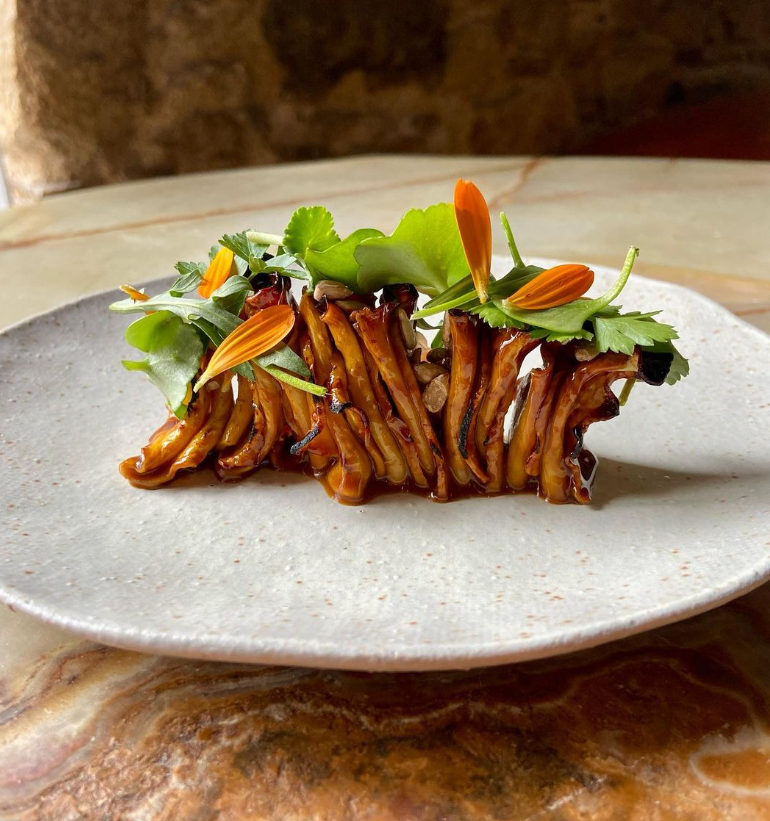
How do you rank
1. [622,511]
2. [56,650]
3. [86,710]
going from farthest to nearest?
1. [622,511]
2. [56,650]
3. [86,710]

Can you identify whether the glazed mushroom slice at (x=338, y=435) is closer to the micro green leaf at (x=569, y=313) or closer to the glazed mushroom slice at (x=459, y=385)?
the glazed mushroom slice at (x=459, y=385)

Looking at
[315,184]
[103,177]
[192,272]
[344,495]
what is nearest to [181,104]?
[103,177]

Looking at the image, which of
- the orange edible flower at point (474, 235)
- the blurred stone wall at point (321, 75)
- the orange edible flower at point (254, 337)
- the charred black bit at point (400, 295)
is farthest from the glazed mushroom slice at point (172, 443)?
the blurred stone wall at point (321, 75)

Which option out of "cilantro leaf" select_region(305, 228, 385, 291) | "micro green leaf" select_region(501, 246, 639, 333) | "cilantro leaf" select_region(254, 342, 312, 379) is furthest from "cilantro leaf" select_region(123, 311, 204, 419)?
"micro green leaf" select_region(501, 246, 639, 333)

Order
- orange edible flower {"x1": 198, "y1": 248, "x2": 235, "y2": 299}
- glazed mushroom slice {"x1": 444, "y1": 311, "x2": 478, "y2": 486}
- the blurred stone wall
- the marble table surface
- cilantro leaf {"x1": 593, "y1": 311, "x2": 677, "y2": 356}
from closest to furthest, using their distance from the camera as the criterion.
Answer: the marble table surface → cilantro leaf {"x1": 593, "y1": 311, "x2": 677, "y2": 356} → glazed mushroom slice {"x1": 444, "y1": 311, "x2": 478, "y2": 486} → orange edible flower {"x1": 198, "y1": 248, "x2": 235, "y2": 299} → the blurred stone wall

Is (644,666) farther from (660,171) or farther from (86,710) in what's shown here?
(660,171)

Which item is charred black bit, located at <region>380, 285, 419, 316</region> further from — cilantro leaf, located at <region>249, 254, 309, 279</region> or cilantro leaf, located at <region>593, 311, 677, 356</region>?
cilantro leaf, located at <region>593, 311, 677, 356</region>
